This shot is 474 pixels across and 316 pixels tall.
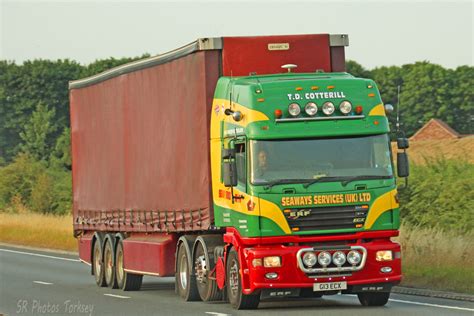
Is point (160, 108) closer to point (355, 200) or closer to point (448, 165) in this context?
point (355, 200)

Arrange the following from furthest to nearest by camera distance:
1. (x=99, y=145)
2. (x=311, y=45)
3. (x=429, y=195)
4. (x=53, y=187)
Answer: (x=53, y=187) → (x=429, y=195) → (x=99, y=145) → (x=311, y=45)

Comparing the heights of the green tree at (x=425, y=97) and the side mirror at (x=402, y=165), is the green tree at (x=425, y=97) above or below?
above

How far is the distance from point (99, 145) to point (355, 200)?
10.6 metres

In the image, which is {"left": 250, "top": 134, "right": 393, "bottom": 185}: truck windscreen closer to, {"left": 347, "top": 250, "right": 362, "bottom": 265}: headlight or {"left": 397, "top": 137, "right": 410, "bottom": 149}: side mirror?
{"left": 397, "top": 137, "right": 410, "bottom": 149}: side mirror

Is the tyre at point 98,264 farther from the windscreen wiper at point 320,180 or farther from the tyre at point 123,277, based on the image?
the windscreen wiper at point 320,180

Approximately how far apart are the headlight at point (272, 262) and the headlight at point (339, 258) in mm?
814

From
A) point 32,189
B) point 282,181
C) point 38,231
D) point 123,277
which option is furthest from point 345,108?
point 32,189

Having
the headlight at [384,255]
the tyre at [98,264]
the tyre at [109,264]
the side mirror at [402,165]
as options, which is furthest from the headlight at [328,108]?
the tyre at [98,264]

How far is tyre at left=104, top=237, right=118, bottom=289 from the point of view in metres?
28.2

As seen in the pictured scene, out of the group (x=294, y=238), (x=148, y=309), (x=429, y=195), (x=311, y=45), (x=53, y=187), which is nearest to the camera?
(x=294, y=238)

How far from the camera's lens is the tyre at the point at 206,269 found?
22.3 m

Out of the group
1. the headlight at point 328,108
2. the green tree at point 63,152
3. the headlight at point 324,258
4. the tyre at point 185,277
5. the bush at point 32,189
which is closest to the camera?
the headlight at point 324,258

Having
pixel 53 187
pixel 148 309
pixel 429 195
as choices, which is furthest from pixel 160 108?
pixel 53 187

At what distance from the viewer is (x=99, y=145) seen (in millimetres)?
29891
